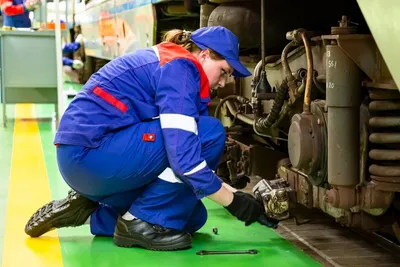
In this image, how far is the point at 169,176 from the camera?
10.3 feet

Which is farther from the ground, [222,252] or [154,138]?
[154,138]

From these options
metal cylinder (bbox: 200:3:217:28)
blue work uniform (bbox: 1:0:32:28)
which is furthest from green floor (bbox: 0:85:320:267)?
blue work uniform (bbox: 1:0:32:28)

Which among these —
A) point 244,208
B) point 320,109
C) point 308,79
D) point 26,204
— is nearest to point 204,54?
point 308,79

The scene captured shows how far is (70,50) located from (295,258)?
11.7 meters

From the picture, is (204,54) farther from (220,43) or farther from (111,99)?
(111,99)

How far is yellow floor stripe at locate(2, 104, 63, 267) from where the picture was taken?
3145 millimetres

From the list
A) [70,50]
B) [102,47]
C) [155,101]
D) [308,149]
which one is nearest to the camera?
[308,149]

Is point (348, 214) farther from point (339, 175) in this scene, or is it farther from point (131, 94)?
point (131, 94)

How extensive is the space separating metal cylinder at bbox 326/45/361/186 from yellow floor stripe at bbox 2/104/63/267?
127cm

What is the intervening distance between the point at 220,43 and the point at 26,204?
1743mm

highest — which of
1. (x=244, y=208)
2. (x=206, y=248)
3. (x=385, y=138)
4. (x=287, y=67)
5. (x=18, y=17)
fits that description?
(x=18, y=17)

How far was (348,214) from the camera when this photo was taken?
9.59ft

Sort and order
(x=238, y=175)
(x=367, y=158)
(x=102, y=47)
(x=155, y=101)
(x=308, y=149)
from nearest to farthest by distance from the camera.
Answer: (x=367, y=158) → (x=308, y=149) → (x=155, y=101) → (x=238, y=175) → (x=102, y=47)

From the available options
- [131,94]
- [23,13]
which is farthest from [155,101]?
[23,13]
